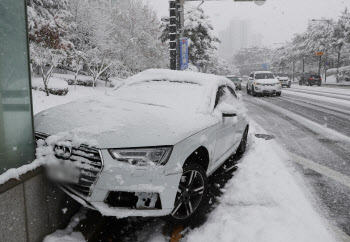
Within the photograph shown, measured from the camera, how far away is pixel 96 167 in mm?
2496

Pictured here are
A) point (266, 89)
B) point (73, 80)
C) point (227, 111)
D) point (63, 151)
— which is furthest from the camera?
point (73, 80)

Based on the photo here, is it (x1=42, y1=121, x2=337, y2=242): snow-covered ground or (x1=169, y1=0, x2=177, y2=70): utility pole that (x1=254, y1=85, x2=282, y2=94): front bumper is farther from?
(x1=42, y1=121, x2=337, y2=242): snow-covered ground

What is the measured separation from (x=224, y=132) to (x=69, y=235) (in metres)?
2.25

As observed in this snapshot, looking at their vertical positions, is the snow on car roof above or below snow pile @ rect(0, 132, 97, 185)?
above

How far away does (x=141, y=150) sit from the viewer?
2566mm

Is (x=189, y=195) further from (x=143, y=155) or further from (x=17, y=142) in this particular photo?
(x=17, y=142)

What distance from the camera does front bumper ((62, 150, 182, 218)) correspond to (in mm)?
2461

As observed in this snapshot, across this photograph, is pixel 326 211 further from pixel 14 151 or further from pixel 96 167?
pixel 14 151

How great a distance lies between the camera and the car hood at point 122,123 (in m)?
2.57

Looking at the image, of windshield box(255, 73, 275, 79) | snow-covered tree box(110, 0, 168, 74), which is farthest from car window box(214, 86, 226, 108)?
snow-covered tree box(110, 0, 168, 74)

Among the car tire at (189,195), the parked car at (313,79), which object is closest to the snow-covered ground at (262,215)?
the car tire at (189,195)

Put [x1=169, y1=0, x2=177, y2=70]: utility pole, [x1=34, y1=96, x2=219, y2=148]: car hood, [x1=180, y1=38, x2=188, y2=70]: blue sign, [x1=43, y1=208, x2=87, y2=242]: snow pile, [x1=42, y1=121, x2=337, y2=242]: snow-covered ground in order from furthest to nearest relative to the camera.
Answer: [x1=180, y1=38, x2=188, y2=70]: blue sign, [x1=169, y1=0, x2=177, y2=70]: utility pole, [x1=42, y1=121, x2=337, y2=242]: snow-covered ground, [x1=43, y1=208, x2=87, y2=242]: snow pile, [x1=34, y1=96, x2=219, y2=148]: car hood

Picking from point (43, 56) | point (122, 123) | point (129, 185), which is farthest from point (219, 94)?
point (43, 56)

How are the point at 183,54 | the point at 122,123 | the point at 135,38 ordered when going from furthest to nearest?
the point at 135,38 → the point at 183,54 → the point at 122,123
